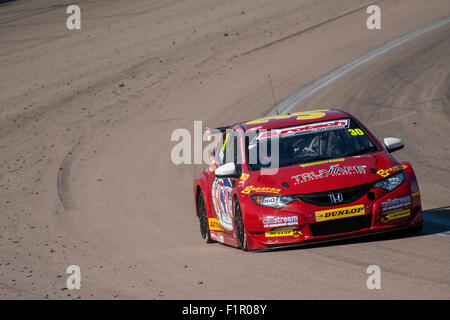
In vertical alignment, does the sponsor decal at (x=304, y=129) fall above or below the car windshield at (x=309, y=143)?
above

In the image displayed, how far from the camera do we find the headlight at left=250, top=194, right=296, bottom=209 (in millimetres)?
8133

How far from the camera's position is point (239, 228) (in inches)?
345

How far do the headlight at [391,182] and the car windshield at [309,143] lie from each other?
0.78 meters

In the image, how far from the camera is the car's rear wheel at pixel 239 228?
8633mm

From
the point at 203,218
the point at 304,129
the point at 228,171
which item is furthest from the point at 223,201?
the point at 203,218

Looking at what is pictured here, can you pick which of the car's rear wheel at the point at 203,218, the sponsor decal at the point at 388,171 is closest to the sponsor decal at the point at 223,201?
the car's rear wheel at the point at 203,218

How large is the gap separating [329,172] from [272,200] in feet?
2.13

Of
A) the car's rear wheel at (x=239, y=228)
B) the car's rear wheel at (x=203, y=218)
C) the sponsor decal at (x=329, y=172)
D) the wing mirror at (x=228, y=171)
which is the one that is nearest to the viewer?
the sponsor decal at (x=329, y=172)

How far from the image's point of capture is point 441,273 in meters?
6.75

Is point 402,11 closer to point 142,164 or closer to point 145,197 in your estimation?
point 142,164

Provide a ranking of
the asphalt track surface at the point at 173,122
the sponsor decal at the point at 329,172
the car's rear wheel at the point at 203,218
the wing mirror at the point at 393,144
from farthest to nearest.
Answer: the car's rear wheel at the point at 203,218, the wing mirror at the point at 393,144, the sponsor decal at the point at 329,172, the asphalt track surface at the point at 173,122

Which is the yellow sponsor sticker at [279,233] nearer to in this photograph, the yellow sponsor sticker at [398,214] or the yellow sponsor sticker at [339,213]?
the yellow sponsor sticker at [339,213]

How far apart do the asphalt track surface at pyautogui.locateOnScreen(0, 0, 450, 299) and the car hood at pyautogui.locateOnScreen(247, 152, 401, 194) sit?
2.13 ft

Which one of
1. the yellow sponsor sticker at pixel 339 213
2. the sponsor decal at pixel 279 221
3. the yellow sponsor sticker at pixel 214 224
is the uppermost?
the yellow sponsor sticker at pixel 339 213
